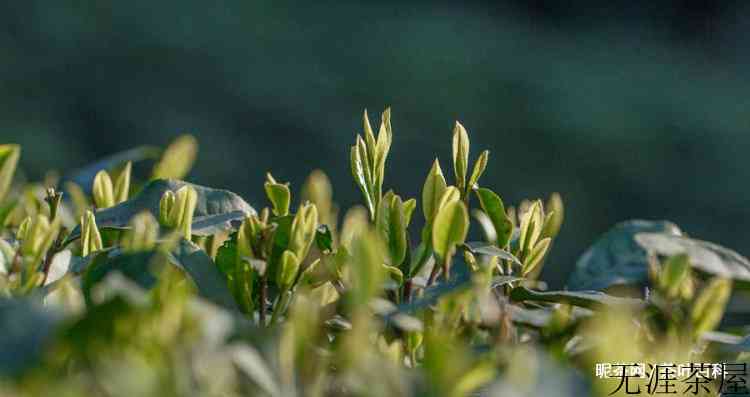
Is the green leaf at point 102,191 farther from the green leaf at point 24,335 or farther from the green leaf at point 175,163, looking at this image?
the green leaf at point 24,335

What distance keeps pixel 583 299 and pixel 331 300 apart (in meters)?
0.25

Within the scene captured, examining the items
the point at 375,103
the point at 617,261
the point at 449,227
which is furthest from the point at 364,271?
the point at 375,103

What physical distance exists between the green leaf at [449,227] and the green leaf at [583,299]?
10 cm

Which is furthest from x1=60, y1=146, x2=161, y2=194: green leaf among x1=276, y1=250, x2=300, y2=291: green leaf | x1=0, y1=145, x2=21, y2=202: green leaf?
x1=276, y1=250, x2=300, y2=291: green leaf

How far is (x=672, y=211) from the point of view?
208 inches

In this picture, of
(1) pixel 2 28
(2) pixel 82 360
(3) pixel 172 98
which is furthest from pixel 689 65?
(2) pixel 82 360

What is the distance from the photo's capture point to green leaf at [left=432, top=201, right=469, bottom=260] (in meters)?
0.94

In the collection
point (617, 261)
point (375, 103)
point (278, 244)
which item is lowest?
point (375, 103)

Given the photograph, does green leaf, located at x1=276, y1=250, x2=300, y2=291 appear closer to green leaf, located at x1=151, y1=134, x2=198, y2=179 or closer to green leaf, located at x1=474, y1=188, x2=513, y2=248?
green leaf, located at x1=474, y1=188, x2=513, y2=248

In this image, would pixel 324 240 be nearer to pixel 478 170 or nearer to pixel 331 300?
pixel 331 300

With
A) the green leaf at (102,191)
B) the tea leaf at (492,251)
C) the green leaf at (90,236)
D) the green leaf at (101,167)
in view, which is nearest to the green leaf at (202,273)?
the green leaf at (90,236)

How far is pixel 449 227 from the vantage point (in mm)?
958

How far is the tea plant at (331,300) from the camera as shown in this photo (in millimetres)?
670

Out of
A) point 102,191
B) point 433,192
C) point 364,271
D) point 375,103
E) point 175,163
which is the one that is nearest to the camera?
point 364,271
